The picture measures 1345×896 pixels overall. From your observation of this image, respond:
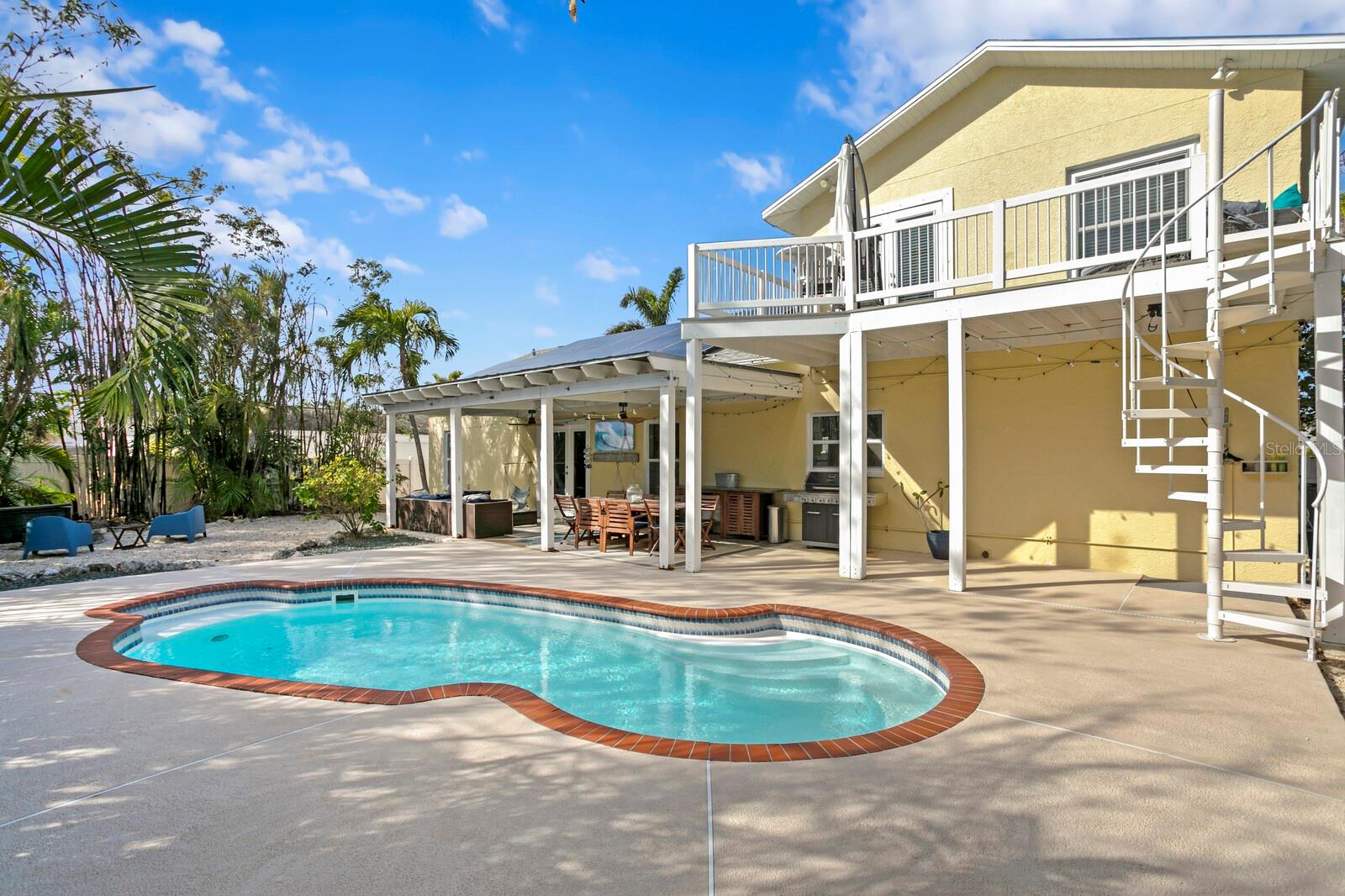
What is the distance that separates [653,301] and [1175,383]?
63.7 ft

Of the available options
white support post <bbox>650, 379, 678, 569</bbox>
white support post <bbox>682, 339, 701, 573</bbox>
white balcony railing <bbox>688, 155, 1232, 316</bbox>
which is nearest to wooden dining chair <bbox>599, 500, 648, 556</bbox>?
white support post <bbox>650, 379, 678, 569</bbox>

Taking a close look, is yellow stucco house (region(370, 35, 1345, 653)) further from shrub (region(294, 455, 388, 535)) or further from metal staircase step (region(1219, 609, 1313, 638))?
shrub (region(294, 455, 388, 535))

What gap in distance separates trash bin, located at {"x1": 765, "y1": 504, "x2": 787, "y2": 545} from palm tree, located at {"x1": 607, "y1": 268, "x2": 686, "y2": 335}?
1301cm

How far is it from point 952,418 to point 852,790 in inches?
202

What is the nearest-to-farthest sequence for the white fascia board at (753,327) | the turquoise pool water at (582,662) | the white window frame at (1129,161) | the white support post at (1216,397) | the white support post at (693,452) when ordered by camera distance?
the turquoise pool water at (582,662) → the white support post at (1216,397) → the white window frame at (1129,161) → the white fascia board at (753,327) → the white support post at (693,452)

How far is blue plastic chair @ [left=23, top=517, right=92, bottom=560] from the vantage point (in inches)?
391

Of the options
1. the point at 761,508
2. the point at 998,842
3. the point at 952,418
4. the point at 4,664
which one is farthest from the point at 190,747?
the point at 761,508

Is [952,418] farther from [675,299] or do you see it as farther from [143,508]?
[675,299]

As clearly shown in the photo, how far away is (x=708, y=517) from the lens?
10.4 metres

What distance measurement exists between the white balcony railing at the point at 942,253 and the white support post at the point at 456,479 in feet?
21.3

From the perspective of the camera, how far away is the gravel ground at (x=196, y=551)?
29.5 feet

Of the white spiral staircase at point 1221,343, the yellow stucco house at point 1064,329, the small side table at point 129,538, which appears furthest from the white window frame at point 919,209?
the small side table at point 129,538

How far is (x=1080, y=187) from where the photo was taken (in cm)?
638

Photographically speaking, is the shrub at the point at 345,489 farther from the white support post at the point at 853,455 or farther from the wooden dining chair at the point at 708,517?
the white support post at the point at 853,455
